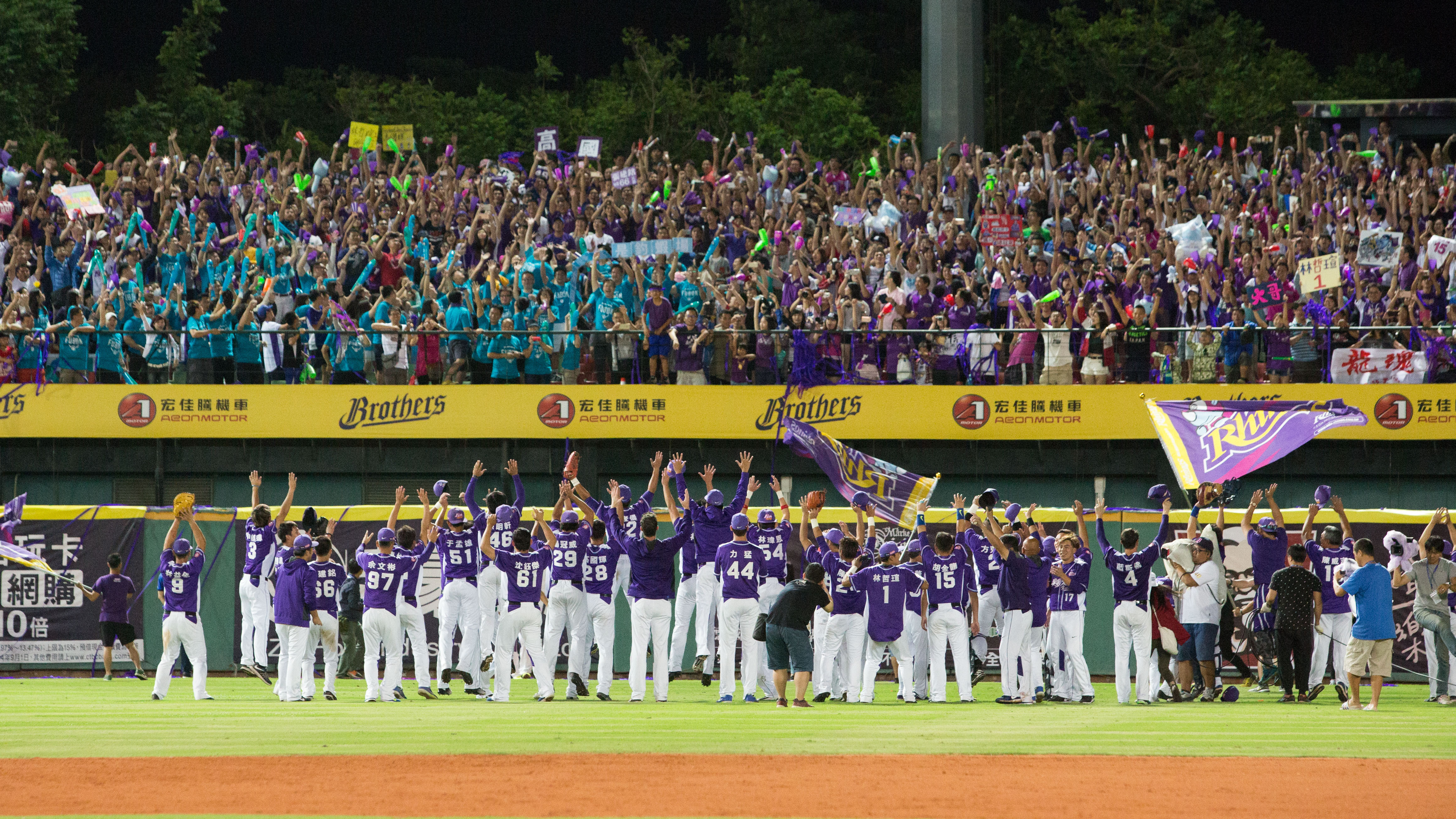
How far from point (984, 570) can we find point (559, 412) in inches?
363

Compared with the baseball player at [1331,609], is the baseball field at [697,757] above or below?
below

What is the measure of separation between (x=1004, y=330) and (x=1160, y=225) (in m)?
4.59

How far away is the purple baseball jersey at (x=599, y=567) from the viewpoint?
17344 mm

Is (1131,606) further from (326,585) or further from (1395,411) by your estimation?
(1395,411)

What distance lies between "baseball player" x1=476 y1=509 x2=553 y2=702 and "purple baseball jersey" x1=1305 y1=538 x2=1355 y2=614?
8.18m

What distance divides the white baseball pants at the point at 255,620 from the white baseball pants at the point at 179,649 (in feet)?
5.36

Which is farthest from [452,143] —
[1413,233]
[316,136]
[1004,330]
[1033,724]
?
[316,136]

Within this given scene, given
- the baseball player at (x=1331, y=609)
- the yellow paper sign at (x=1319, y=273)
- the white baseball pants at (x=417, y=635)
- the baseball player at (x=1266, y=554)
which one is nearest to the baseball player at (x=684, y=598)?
the white baseball pants at (x=417, y=635)

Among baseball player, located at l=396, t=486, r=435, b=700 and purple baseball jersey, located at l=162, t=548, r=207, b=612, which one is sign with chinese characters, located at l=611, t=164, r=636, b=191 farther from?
purple baseball jersey, located at l=162, t=548, r=207, b=612

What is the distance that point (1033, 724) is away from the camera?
15406 millimetres

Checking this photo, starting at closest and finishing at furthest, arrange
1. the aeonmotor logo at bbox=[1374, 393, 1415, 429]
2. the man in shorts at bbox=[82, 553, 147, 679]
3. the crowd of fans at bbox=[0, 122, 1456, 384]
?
the man in shorts at bbox=[82, 553, 147, 679]
the aeonmotor logo at bbox=[1374, 393, 1415, 429]
the crowd of fans at bbox=[0, 122, 1456, 384]

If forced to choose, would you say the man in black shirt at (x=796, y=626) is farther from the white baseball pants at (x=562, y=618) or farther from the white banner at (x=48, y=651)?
the white banner at (x=48, y=651)

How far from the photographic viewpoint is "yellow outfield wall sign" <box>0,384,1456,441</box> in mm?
24703

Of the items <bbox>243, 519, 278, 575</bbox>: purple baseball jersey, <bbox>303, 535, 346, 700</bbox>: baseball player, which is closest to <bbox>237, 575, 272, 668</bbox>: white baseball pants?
<bbox>243, 519, 278, 575</bbox>: purple baseball jersey
